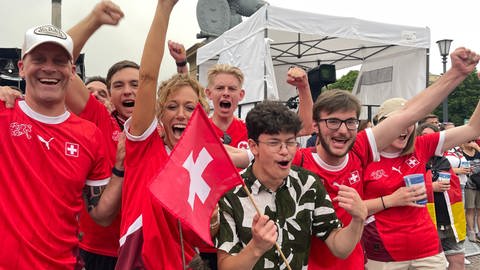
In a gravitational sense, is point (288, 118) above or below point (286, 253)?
above

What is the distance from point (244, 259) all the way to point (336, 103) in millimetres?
1240

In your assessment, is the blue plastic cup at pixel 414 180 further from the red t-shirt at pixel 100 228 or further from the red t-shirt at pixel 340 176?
the red t-shirt at pixel 100 228

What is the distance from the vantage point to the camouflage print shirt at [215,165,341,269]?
2.05 metres

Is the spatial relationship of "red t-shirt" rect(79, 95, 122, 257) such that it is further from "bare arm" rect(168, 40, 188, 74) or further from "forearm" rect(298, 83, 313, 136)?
"forearm" rect(298, 83, 313, 136)

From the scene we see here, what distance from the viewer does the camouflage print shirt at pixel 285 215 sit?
2.05 metres

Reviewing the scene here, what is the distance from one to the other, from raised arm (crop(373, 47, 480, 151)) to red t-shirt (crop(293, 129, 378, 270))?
91 mm

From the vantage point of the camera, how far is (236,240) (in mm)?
2016

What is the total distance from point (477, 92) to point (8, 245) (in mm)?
60785

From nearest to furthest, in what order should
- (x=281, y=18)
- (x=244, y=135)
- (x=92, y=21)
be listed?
(x=92, y=21) → (x=244, y=135) → (x=281, y=18)

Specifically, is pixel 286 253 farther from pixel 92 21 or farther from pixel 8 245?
pixel 92 21

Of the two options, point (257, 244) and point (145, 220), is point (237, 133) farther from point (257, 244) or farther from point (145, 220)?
point (257, 244)

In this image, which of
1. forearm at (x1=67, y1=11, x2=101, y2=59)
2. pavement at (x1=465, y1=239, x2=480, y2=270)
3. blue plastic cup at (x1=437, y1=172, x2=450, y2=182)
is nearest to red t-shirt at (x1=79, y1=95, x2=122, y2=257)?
forearm at (x1=67, y1=11, x2=101, y2=59)

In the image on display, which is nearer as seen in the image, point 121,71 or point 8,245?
point 8,245

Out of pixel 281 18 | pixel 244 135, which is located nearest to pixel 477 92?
pixel 281 18
